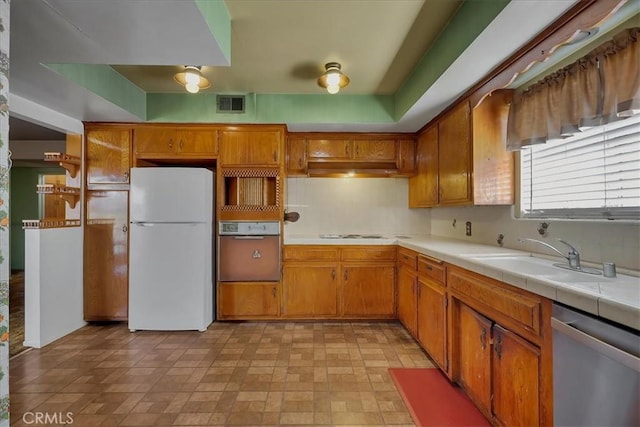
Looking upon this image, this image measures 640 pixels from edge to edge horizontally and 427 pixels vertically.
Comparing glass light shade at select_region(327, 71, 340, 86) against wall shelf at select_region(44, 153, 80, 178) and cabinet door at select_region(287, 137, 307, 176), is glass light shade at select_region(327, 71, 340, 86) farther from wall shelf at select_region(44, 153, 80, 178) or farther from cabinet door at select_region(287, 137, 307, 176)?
wall shelf at select_region(44, 153, 80, 178)

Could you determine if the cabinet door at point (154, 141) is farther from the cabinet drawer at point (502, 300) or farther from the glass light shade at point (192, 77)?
the cabinet drawer at point (502, 300)

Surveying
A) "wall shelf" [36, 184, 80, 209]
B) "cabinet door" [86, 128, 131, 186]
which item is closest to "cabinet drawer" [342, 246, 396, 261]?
"cabinet door" [86, 128, 131, 186]

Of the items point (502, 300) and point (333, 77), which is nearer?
point (502, 300)

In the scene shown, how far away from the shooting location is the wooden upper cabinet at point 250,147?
3160mm

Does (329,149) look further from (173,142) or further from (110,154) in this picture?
(110,154)

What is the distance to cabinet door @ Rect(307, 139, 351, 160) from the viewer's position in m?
3.42

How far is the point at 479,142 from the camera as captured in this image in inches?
87.4

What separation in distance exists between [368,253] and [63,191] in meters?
3.15

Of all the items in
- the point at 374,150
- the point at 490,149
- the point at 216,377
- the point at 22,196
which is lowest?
the point at 216,377

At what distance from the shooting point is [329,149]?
11.2ft

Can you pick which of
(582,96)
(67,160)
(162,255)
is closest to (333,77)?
(582,96)

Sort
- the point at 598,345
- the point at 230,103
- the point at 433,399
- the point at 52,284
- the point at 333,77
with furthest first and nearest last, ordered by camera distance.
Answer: the point at 230,103, the point at 52,284, the point at 333,77, the point at 433,399, the point at 598,345

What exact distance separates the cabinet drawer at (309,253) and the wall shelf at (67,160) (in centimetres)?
232

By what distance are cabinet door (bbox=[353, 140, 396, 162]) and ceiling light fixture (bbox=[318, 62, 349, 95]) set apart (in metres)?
0.99
